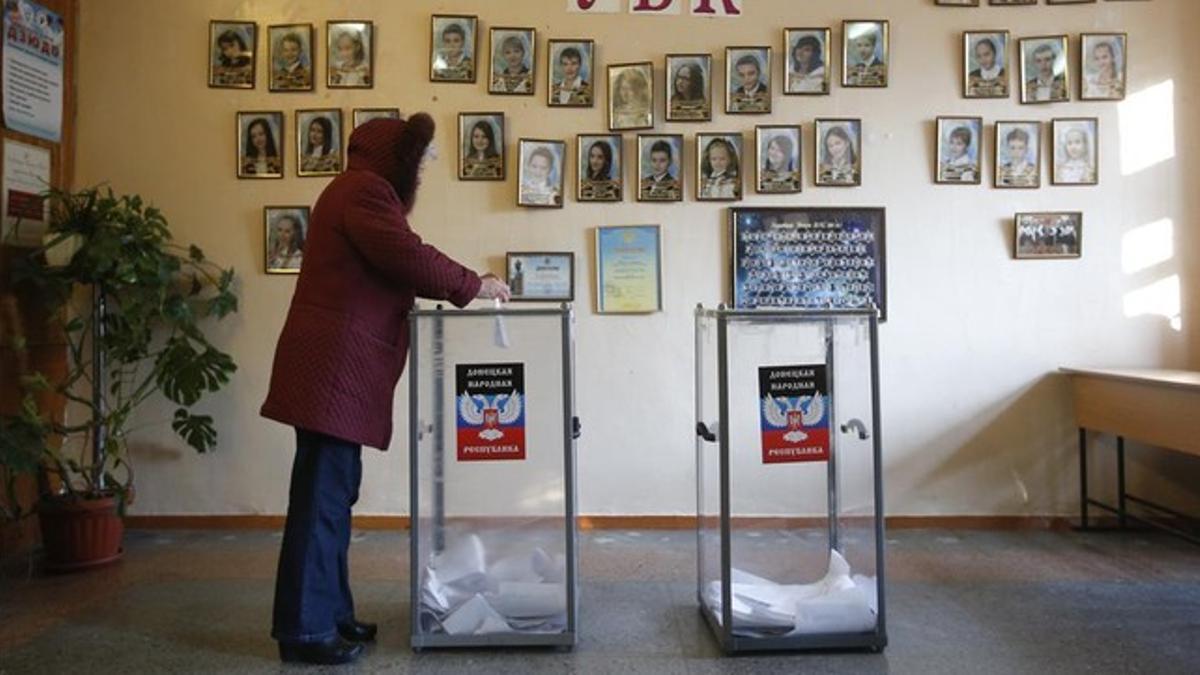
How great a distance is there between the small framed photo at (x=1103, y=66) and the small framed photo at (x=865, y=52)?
898 mm

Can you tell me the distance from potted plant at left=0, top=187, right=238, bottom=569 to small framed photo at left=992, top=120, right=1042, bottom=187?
356cm

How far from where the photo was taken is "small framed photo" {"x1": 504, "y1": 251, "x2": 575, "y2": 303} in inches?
137

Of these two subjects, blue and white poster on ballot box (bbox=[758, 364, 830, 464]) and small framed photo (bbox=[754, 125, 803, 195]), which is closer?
blue and white poster on ballot box (bbox=[758, 364, 830, 464])

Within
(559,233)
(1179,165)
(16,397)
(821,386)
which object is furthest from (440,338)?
(1179,165)

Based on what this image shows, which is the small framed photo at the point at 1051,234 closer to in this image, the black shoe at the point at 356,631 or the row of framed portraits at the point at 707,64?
the row of framed portraits at the point at 707,64

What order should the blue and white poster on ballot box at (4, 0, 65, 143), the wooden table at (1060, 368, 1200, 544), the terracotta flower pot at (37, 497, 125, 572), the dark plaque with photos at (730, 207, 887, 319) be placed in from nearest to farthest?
the wooden table at (1060, 368, 1200, 544)
the terracotta flower pot at (37, 497, 125, 572)
the blue and white poster on ballot box at (4, 0, 65, 143)
the dark plaque with photos at (730, 207, 887, 319)

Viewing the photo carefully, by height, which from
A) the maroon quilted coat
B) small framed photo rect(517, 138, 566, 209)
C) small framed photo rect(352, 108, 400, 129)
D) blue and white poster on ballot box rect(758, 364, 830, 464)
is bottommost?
blue and white poster on ballot box rect(758, 364, 830, 464)

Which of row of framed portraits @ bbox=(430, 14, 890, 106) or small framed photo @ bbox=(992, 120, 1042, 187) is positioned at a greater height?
row of framed portraits @ bbox=(430, 14, 890, 106)

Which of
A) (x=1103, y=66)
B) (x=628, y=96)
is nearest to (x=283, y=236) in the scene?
(x=628, y=96)

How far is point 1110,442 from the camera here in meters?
3.48

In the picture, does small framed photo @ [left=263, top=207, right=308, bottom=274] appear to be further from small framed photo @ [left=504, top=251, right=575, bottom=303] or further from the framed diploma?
the framed diploma

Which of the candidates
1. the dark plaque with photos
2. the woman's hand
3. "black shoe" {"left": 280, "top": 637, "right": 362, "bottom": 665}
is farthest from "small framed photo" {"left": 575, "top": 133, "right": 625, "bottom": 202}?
"black shoe" {"left": 280, "top": 637, "right": 362, "bottom": 665}

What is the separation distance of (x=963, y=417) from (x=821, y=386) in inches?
69.1

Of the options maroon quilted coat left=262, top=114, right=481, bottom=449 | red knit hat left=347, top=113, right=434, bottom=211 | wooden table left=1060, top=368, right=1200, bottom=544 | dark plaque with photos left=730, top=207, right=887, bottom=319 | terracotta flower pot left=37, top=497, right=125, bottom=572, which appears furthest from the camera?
dark plaque with photos left=730, top=207, right=887, bottom=319
